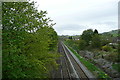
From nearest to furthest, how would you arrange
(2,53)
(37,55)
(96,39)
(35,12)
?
1. (2,53)
2. (37,55)
3. (35,12)
4. (96,39)

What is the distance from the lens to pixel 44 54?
7.87 metres

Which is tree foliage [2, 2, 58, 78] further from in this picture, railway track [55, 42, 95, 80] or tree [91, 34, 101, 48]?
tree [91, 34, 101, 48]

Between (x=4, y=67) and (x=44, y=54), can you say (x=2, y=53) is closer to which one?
(x=4, y=67)

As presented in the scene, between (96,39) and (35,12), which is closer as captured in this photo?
(35,12)

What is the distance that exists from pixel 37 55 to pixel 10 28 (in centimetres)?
234

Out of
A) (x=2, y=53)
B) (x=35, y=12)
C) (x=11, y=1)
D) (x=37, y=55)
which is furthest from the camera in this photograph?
(x=35, y=12)

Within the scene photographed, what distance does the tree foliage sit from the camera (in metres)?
5.10

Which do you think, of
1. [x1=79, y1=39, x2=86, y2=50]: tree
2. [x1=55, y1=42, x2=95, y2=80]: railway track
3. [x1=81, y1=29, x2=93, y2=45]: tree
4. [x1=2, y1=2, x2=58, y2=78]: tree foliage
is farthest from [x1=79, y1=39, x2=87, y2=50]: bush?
[x1=2, y1=2, x2=58, y2=78]: tree foliage

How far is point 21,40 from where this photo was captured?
603cm

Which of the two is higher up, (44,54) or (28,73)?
(44,54)

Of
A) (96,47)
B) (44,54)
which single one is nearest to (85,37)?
(96,47)

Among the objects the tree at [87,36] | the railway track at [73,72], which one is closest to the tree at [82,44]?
the tree at [87,36]

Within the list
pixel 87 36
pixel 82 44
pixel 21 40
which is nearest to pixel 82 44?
pixel 82 44

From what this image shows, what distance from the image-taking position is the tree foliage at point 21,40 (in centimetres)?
510
